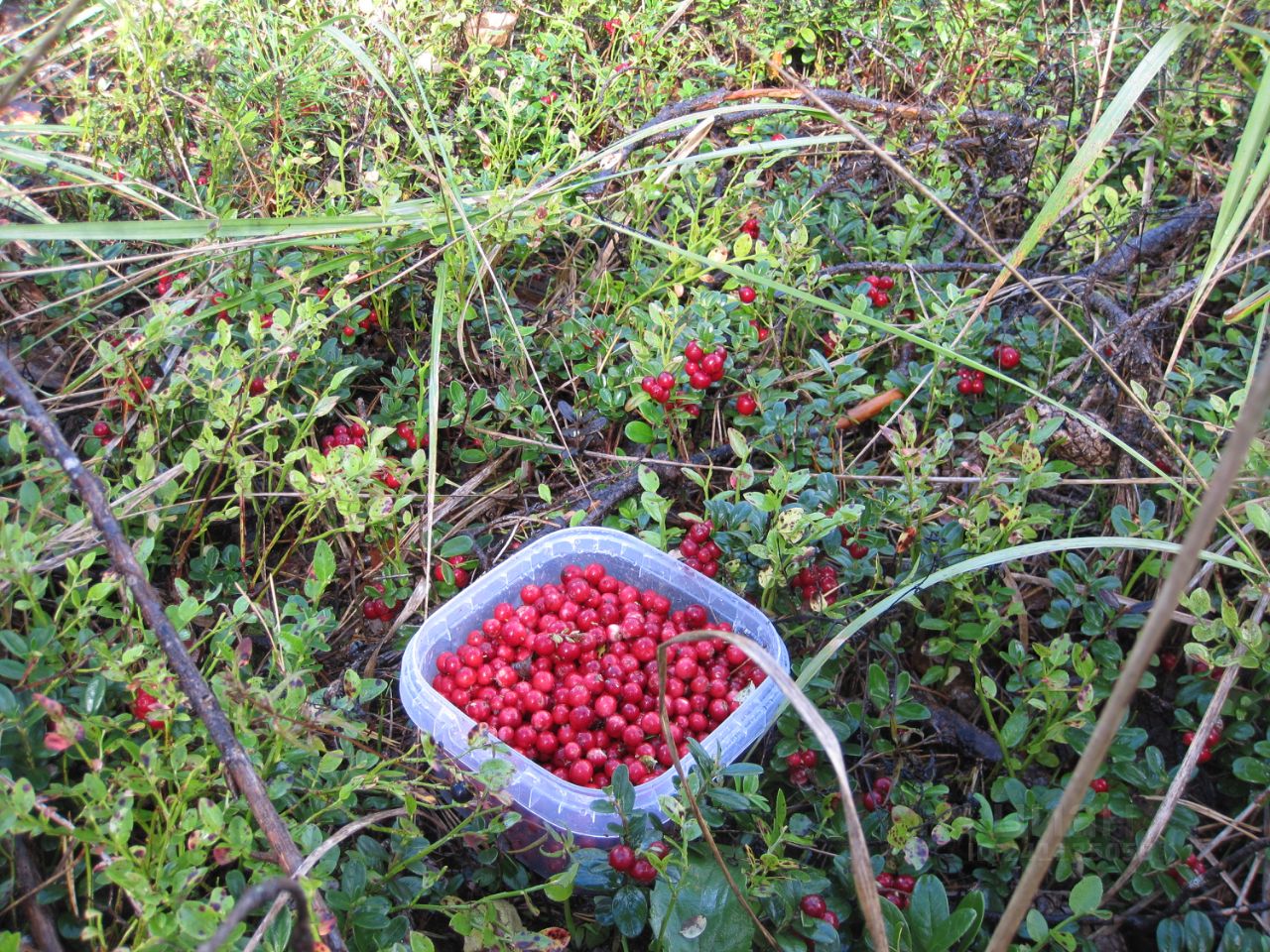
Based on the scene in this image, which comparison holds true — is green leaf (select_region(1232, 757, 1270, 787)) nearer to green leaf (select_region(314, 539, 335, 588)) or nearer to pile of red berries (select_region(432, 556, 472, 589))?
pile of red berries (select_region(432, 556, 472, 589))

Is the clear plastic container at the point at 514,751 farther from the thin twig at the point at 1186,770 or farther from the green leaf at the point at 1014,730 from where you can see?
the thin twig at the point at 1186,770

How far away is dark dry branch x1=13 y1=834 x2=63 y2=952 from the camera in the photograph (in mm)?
1303

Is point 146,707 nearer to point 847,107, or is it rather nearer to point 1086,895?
point 1086,895

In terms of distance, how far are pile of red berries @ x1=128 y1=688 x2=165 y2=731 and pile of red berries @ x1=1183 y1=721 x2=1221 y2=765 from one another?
1.67 meters

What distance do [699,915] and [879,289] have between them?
1600 millimetres

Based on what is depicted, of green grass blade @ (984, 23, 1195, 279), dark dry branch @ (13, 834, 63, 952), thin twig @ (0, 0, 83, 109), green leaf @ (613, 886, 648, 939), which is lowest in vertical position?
green leaf @ (613, 886, 648, 939)

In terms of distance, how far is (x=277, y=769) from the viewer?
1.47m

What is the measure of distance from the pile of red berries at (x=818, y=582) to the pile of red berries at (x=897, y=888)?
1.56 feet

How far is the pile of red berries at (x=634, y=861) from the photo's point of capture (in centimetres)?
143

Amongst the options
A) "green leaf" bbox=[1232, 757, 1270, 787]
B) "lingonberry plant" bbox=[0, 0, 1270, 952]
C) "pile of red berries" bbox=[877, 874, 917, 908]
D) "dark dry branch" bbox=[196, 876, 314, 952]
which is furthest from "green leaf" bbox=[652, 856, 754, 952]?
"green leaf" bbox=[1232, 757, 1270, 787]

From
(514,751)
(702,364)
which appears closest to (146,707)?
(514,751)

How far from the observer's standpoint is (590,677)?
1.82 metres

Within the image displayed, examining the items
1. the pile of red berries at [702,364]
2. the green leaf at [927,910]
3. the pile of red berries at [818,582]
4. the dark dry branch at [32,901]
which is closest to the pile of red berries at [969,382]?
the pile of red berries at [702,364]

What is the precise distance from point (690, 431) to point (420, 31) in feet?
5.80
